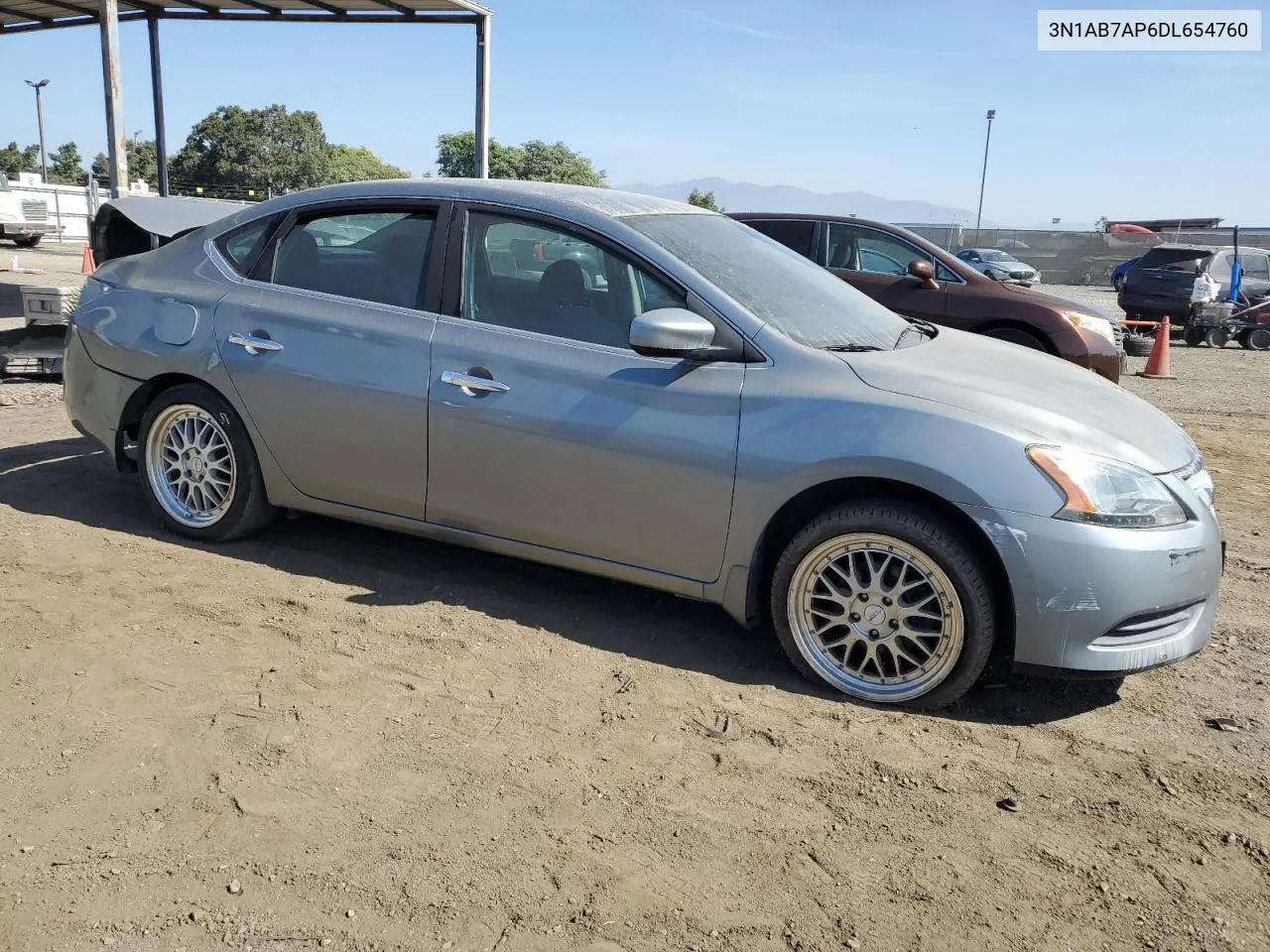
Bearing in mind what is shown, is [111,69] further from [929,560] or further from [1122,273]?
[1122,273]

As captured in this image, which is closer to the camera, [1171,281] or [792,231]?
[792,231]

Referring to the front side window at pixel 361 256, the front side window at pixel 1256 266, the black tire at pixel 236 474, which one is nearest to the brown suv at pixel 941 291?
the front side window at pixel 361 256

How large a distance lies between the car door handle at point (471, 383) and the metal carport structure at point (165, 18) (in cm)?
975

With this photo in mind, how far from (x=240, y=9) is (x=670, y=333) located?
14061 millimetres

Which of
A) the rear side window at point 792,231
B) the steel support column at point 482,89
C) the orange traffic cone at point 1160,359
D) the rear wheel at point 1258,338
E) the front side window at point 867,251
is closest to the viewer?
the front side window at point 867,251

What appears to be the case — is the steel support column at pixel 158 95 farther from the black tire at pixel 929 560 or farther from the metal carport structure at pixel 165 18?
the black tire at pixel 929 560

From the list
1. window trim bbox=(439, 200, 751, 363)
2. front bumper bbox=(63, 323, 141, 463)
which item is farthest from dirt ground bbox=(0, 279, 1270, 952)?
window trim bbox=(439, 200, 751, 363)

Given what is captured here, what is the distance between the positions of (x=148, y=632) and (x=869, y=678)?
2.68 m

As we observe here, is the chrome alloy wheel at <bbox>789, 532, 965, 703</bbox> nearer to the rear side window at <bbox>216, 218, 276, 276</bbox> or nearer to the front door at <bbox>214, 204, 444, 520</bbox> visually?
the front door at <bbox>214, 204, 444, 520</bbox>

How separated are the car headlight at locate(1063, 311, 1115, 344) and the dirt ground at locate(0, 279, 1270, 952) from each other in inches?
203

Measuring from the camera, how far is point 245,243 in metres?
4.81

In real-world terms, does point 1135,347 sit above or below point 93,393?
below

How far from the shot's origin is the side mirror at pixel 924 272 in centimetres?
897

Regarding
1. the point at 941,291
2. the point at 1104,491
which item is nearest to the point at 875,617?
the point at 1104,491
